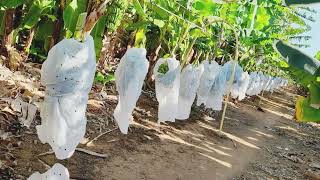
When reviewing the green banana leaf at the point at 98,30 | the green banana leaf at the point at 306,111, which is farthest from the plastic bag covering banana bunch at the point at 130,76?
the green banana leaf at the point at 306,111

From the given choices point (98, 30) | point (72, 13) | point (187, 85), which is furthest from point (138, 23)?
point (72, 13)

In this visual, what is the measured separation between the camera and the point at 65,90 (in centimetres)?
337

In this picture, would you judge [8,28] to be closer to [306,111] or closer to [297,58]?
[306,111]

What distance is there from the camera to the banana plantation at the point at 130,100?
341 cm

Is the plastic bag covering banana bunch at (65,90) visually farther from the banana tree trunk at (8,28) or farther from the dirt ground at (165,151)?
the banana tree trunk at (8,28)

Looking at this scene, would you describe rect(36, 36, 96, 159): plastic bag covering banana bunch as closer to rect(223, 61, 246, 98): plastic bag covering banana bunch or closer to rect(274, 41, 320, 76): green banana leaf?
rect(274, 41, 320, 76): green banana leaf

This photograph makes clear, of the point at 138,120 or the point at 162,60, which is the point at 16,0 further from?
the point at 138,120

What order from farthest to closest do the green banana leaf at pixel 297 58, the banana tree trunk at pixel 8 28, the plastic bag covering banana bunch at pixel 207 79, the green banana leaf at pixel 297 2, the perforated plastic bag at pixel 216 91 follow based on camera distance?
the perforated plastic bag at pixel 216 91 → the plastic bag covering banana bunch at pixel 207 79 → the banana tree trunk at pixel 8 28 → the green banana leaf at pixel 297 58 → the green banana leaf at pixel 297 2

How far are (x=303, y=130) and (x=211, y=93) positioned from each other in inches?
214

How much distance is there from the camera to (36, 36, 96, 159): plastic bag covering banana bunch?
3307mm

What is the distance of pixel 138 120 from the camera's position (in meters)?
7.06

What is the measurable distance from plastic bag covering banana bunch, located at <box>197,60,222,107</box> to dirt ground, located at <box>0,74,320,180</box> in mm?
625

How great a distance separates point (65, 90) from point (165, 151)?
9.52 ft

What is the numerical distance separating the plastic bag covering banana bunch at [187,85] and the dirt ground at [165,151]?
0.50m
